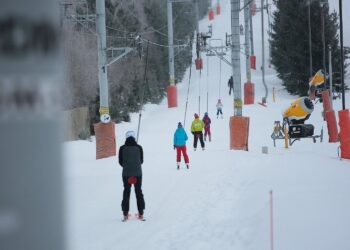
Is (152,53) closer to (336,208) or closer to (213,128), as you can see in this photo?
(213,128)

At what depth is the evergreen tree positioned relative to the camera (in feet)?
135

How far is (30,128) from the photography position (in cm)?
146

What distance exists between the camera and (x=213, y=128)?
29062 mm

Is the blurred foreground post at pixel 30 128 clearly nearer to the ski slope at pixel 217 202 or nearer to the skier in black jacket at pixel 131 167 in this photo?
the ski slope at pixel 217 202

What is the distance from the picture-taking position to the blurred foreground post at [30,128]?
143 centimetres

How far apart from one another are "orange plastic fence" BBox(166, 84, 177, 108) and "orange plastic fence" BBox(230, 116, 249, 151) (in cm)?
1823

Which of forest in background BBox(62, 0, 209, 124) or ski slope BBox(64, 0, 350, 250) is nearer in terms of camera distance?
ski slope BBox(64, 0, 350, 250)

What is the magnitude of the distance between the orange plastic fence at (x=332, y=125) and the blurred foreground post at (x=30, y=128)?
66.6ft

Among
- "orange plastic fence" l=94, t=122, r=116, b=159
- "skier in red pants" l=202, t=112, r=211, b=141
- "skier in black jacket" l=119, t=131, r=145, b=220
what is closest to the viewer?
"skier in black jacket" l=119, t=131, r=145, b=220

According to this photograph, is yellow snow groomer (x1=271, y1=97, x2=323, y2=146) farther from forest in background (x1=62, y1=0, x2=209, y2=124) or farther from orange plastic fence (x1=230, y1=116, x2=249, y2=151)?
forest in background (x1=62, y1=0, x2=209, y2=124)

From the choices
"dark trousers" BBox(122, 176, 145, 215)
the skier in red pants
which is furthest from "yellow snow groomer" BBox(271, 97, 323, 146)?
"dark trousers" BBox(122, 176, 145, 215)

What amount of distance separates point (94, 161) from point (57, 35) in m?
16.9

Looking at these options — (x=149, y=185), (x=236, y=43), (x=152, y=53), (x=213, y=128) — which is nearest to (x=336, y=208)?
(x=149, y=185)

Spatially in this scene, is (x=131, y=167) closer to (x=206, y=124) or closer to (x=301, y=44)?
(x=206, y=124)
